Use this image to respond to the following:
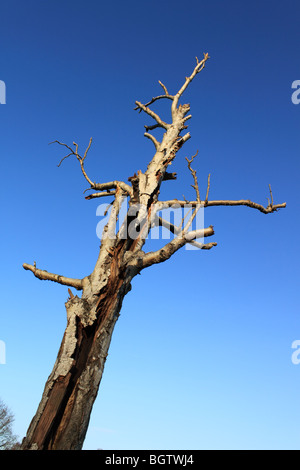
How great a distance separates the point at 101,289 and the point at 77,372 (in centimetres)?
98

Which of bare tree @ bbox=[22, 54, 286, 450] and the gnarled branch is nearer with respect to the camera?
bare tree @ bbox=[22, 54, 286, 450]

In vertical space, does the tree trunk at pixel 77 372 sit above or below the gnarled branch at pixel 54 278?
below

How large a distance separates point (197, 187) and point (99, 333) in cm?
275

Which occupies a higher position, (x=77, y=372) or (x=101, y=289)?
(x=101, y=289)

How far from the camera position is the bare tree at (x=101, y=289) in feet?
11.6

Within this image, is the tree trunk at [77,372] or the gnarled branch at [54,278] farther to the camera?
the gnarled branch at [54,278]

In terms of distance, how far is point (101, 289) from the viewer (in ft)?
13.9

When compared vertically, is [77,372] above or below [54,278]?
below

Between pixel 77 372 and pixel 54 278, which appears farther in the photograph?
pixel 54 278

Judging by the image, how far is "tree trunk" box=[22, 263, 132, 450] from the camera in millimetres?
3451

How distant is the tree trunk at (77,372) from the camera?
345 cm

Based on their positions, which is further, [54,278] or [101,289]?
[54,278]

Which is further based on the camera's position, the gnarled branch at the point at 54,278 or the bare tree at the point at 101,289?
the gnarled branch at the point at 54,278
